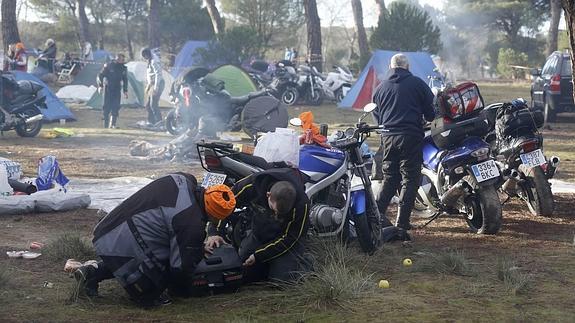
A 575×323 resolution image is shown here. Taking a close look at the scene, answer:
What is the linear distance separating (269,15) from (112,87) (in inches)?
854

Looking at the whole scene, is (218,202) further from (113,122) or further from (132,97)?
(132,97)

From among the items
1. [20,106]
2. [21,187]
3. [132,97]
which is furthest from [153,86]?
[21,187]

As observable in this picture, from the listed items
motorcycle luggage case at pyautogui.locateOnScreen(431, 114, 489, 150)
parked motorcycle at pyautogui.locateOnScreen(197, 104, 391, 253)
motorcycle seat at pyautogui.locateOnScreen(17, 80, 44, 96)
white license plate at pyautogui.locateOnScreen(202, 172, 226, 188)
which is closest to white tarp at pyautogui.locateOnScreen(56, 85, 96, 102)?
motorcycle seat at pyautogui.locateOnScreen(17, 80, 44, 96)

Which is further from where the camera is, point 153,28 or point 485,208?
point 153,28

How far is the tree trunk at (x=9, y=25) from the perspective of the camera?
2711 centimetres

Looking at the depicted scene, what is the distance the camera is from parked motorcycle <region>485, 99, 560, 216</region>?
8445 mm

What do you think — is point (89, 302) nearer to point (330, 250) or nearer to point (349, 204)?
point (330, 250)

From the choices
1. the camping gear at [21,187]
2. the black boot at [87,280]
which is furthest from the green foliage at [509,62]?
the black boot at [87,280]

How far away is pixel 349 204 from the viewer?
22.5 feet

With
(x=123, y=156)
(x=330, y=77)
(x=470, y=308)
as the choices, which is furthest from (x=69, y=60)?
(x=470, y=308)

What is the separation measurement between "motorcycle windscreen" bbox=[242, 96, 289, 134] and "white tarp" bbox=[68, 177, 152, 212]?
7.50 ft

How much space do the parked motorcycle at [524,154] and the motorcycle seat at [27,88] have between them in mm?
10776

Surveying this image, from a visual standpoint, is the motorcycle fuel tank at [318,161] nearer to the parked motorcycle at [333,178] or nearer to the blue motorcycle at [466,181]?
the parked motorcycle at [333,178]

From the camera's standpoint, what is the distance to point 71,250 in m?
6.63
